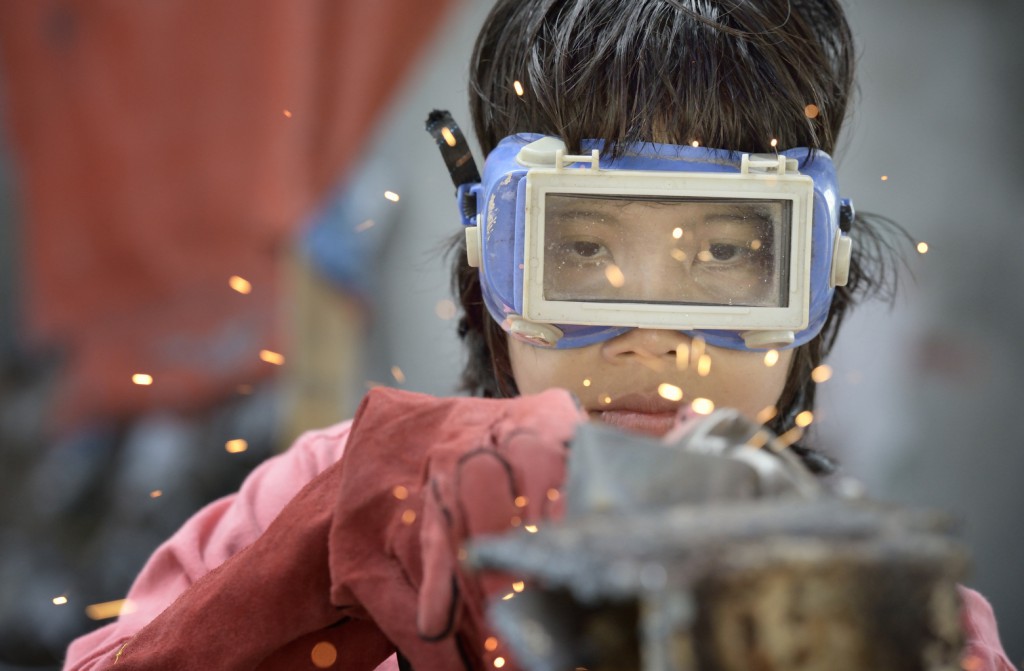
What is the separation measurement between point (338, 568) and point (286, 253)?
1.94 m

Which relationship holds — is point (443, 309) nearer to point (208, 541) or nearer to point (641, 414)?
point (208, 541)

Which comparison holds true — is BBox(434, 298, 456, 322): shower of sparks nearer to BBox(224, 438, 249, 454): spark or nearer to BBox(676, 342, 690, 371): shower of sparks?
BBox(224, 438, 249, 454): spark

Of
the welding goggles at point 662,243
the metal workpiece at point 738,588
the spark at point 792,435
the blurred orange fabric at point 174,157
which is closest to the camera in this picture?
the metal workpiece at point 738,588

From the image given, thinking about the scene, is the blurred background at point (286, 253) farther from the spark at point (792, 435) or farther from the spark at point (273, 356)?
the spark at point (792, 435)

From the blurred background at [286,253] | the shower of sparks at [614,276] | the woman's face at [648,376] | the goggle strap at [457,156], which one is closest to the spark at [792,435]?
the woman's face at [648,376]

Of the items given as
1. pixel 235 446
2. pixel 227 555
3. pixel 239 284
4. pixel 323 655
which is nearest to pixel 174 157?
pixel 239 284

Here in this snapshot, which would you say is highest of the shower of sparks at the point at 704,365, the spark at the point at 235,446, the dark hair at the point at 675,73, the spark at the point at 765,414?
the dark hair at the point at 675,73

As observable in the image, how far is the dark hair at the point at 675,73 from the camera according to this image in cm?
139

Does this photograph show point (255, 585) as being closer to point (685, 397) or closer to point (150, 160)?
point (685, 397)

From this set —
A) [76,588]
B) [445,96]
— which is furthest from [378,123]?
[76,588]

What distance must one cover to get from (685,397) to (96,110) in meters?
1.87

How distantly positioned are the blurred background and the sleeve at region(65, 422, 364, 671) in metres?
1.13

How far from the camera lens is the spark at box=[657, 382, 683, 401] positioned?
1.40m

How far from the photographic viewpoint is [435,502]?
930 mm
